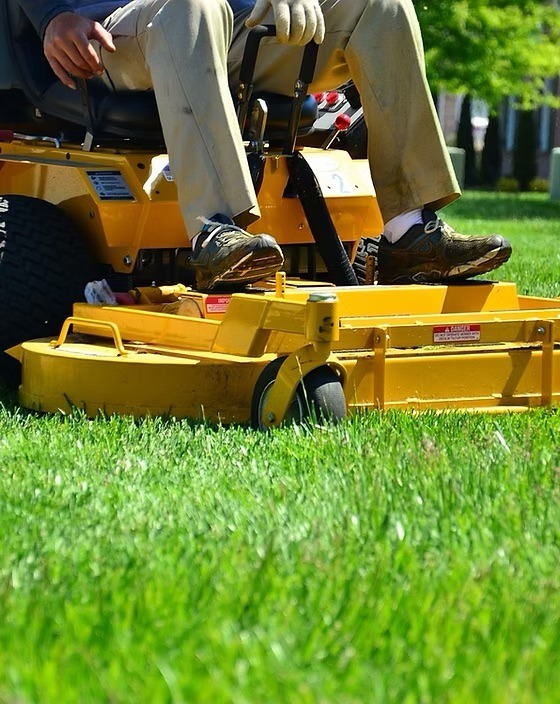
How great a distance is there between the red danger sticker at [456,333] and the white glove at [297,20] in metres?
0.91

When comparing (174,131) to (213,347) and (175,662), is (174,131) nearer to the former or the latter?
(213,347)

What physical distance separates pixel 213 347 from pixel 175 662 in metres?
1.86

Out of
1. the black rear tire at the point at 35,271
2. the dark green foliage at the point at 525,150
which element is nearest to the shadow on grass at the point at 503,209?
the dark green foliage at the point at 525,150

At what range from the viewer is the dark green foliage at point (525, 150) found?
101 ft

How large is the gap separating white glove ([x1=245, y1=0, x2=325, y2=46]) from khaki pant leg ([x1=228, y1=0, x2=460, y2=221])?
261 mm

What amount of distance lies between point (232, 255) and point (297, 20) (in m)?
0.69

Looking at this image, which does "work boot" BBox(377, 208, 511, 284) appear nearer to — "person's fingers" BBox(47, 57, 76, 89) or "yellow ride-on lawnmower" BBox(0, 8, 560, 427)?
"yellow ride-on lawnmower" BBox(0, 8, 560, 427)

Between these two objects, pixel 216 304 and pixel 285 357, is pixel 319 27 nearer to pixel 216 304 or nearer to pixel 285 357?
pixel 216 304

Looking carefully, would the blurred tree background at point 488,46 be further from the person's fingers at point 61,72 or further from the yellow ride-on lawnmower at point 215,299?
the person's fingers at point 61,72

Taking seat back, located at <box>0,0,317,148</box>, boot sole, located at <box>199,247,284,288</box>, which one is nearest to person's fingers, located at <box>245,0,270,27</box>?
seat back, located at <box>0,0,317,148</box>

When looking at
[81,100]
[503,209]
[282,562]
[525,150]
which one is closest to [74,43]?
[81,100]

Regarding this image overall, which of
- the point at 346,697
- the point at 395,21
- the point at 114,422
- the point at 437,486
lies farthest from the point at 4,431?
the point at 346,697

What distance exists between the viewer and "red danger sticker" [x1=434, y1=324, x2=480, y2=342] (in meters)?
3.60

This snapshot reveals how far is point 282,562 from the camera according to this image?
90.9 inches
